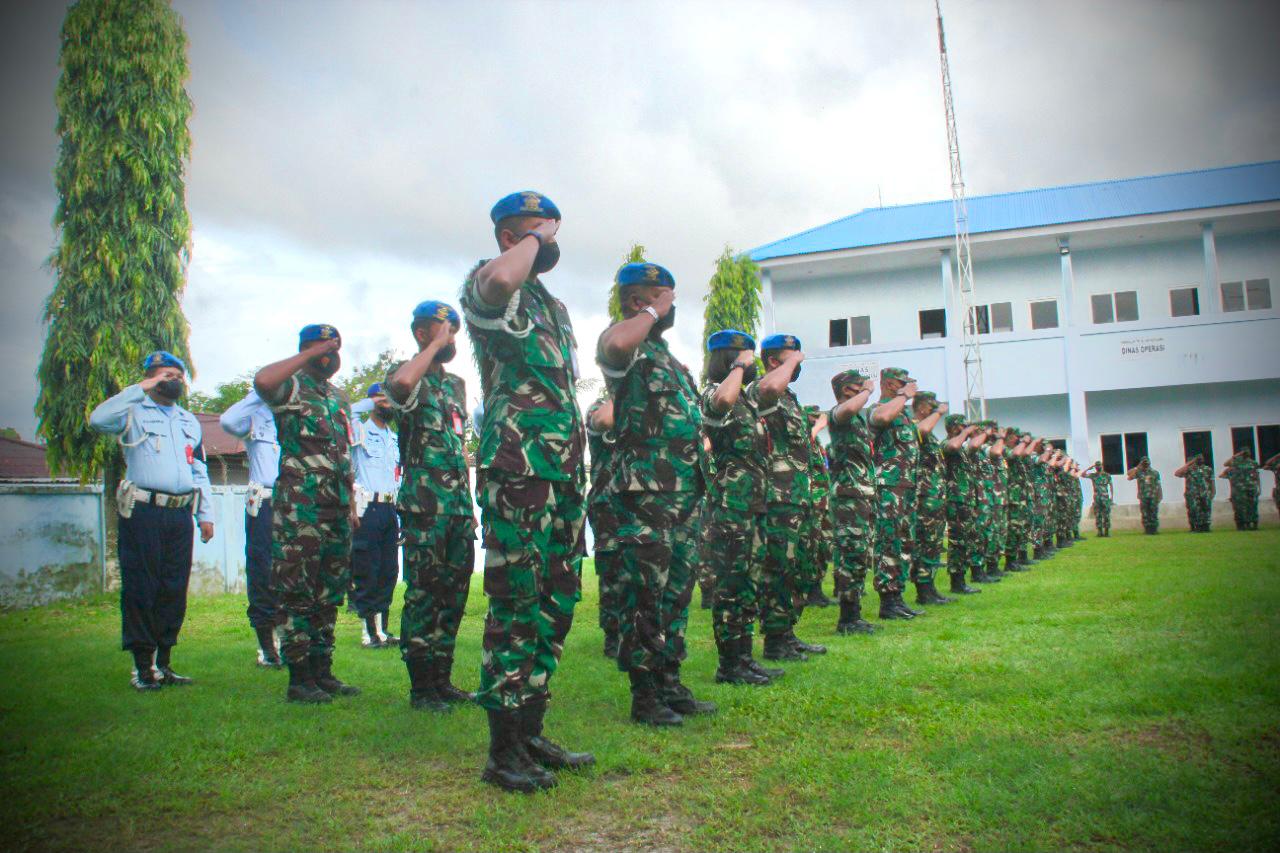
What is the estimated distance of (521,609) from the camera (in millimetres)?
3311

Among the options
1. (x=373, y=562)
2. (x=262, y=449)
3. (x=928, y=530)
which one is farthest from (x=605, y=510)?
(x=928, y=530)

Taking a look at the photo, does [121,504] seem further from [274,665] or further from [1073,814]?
[1073,814]

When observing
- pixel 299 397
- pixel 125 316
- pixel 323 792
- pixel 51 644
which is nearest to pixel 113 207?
pixel 125 316

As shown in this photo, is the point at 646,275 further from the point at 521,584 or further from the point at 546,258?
the point at 521,584

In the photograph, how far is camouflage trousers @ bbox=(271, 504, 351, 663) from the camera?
4934 mm

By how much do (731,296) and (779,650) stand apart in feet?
47.9

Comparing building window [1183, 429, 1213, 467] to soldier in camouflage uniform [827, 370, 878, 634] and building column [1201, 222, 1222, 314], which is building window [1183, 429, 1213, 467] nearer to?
building column [1201, 222, 1222, 314]

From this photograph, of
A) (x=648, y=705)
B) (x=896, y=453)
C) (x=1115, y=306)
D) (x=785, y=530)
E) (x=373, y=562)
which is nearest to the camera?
(x=648, y=705)

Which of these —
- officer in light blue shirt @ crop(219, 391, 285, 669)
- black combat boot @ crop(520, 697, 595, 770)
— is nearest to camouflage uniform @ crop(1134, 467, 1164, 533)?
officer in light blue shirt @ crop(219, 391, 285, 669)

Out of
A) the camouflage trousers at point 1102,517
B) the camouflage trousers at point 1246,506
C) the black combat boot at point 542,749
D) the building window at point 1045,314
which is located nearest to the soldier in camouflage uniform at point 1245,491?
the camouflage trousers at point 1246,506

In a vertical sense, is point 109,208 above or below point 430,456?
above

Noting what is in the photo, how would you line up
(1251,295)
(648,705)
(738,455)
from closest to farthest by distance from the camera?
(648,705), (738,455), (1251,295)

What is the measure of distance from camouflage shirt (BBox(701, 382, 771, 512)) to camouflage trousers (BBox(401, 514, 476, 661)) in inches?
63.1

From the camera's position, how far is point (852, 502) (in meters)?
6.97
